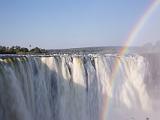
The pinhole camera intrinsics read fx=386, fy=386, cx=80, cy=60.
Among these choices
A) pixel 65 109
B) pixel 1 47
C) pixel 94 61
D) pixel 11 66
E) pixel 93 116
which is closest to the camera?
pixel 11 66

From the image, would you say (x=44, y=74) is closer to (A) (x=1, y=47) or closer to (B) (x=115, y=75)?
(B) (x=115, y=75)

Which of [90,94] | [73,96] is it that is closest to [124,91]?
[90,94]

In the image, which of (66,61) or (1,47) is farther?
(1,47)

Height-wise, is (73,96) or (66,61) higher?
(66,61)

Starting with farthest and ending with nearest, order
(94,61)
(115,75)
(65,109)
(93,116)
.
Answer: (115,75)
(94,61)
(93,116)
(65,109)

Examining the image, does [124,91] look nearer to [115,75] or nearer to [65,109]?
[115,75]

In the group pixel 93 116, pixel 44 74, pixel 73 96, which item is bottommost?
pixel 93 116
